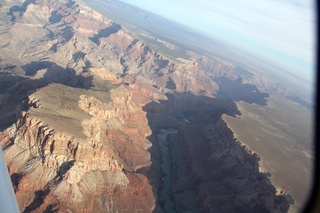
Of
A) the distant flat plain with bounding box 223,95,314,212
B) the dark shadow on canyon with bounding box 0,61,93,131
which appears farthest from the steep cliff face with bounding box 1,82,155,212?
the distant flat plain with bounding box 223,95,314,212

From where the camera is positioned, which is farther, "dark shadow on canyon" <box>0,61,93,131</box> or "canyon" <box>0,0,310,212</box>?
"dark shadow on canyon" <box>0,61,93,131</box>

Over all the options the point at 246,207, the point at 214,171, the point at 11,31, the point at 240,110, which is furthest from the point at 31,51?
the point at 246,207

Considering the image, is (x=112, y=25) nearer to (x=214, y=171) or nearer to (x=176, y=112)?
(x=176, y=112)

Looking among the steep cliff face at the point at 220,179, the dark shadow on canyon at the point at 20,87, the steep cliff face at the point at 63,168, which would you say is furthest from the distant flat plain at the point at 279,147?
the dark shadow on canyon at the point at 20,87

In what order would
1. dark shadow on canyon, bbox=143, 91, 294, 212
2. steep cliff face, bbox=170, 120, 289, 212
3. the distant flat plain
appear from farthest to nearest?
the distant flat plain
dark shadow on canyon, bbox=143, 91, 294, 212
steep cliff face, bbox=170, 120, 289, 212

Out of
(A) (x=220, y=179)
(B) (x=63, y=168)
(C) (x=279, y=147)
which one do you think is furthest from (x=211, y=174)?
(B) (x=63, y=168)

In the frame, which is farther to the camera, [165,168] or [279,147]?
[279,147]

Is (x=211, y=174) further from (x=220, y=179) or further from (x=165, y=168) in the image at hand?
(x=165, y=168)

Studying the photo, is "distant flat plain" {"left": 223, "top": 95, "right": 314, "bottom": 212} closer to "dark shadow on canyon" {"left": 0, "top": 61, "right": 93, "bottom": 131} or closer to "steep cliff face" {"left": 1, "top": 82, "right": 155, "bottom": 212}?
"steep cliff face" {"left": 1, "top": 82, "right": 155, "bottom": 212}

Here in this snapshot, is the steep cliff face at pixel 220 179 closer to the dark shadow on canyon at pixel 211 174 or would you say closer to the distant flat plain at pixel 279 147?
the dark shadow on canyon at pixel 211 174
